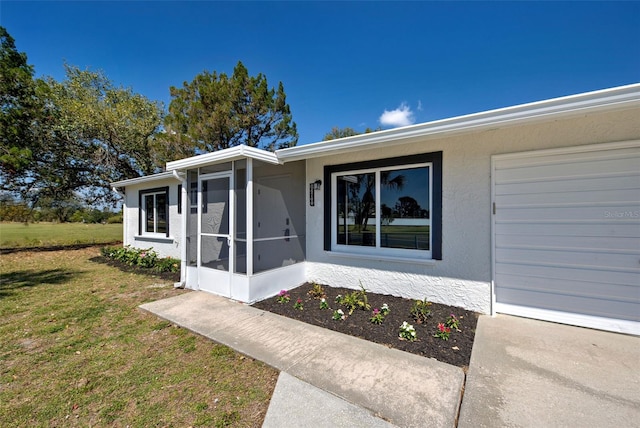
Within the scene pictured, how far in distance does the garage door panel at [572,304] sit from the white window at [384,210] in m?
1.31

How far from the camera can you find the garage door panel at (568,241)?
132 inches

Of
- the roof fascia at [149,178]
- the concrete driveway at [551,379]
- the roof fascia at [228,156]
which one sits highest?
the roof fascia at [149,178]

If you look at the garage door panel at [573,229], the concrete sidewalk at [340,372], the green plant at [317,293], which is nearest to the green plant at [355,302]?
the green plant at [317,293]

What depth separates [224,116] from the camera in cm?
1102

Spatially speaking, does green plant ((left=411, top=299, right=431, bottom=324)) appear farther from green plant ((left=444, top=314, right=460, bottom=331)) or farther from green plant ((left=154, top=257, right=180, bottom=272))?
green plant ((left=154, top=257, right=180, bottom=272))

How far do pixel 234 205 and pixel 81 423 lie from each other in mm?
3335

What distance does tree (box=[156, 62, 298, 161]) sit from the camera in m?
11.1

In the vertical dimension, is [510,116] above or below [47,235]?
above

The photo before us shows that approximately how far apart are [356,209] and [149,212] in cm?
828

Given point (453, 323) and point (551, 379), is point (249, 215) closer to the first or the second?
point (453, 323)

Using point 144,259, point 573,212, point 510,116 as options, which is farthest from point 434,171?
point 144,259

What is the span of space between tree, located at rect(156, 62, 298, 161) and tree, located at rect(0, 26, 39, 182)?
4.56 metres

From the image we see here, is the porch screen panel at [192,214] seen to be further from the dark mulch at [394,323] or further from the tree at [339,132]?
the tree at [339,132]

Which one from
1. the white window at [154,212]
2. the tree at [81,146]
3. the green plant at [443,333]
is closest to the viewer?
the green plant at [443,333]
